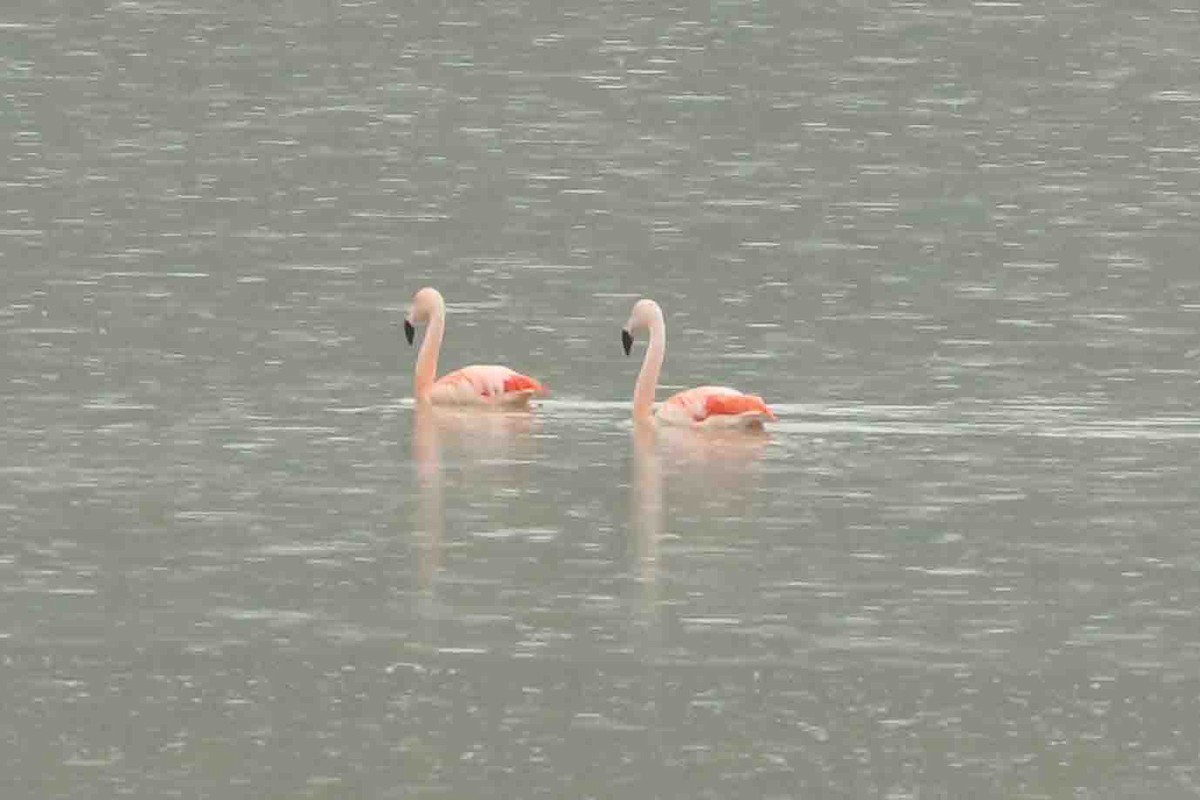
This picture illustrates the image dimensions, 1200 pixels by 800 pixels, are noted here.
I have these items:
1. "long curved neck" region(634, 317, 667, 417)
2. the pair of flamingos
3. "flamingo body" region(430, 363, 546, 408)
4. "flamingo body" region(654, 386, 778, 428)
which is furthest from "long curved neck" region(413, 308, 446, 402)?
"flamingo body" region(654, 386, 778, 428)

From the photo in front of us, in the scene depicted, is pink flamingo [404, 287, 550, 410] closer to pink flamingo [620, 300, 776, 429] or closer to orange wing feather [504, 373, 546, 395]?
orange wing feather [504, 373, 546, 395]

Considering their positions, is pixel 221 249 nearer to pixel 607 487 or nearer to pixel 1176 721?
pixel 607 487

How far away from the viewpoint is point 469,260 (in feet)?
95.5

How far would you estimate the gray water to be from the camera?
519 inches

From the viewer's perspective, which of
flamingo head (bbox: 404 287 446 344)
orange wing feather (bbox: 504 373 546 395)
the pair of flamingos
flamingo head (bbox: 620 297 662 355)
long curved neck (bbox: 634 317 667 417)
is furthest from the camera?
flamingo head (bbox: 404 287 446 344)

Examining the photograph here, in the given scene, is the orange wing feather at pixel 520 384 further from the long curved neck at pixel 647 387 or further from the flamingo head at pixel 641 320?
the flamingo head at pixel 641 320

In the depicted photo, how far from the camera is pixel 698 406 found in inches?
802

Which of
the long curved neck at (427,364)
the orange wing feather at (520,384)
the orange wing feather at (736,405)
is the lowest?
the long curved neck at (427,364)

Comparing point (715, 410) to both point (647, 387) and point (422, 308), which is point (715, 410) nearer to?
point (647, 387)

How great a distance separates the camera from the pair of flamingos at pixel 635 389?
20188 millimetres

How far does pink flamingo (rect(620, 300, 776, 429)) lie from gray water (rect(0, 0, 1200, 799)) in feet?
0.78

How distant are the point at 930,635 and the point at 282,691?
93.8 inches

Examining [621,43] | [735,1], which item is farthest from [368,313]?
[735,1]

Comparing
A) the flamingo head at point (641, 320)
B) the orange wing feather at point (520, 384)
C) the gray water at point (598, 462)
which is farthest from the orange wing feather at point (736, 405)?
the flamingo head at point (641, 320)
